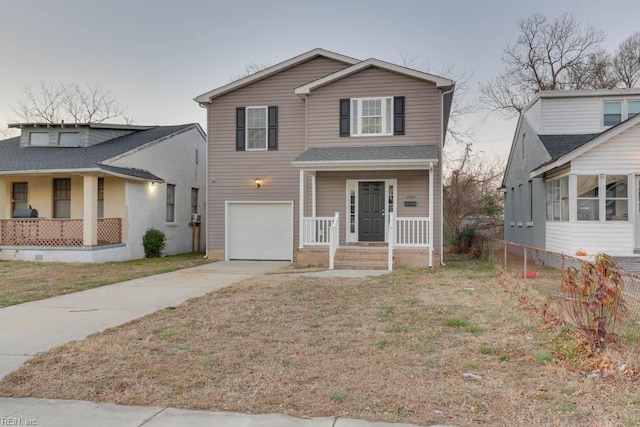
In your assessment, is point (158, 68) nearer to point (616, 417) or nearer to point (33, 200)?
point (33, 200)

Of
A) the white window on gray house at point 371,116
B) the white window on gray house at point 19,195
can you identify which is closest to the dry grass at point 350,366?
the white window on gray house at point 371,116

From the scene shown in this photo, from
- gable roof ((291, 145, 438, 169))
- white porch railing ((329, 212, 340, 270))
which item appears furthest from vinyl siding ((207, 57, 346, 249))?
white porch railing ((329, 212, 340, 270))

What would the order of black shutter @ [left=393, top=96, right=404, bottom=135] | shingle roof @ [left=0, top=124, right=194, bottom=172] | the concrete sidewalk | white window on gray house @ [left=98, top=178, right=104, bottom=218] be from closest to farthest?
the concrete sidewalk
black shutter @ [left=393, top=96, right=404, bottom=135]
shingle roof @ [left=0, top=124, right=194, bottom=172]
white window on gray house @ [left=98, top=178, right=104, bottom=218]

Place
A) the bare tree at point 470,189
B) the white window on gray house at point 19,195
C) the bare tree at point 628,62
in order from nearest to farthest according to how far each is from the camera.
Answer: the white window on gray house at point 19,195 → the bare tree at point 470,189 → the bare tree at point 628,62

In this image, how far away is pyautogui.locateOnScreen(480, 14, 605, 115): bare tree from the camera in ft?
96.5

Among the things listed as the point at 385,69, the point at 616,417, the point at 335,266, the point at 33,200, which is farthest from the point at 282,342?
the point at 33,200

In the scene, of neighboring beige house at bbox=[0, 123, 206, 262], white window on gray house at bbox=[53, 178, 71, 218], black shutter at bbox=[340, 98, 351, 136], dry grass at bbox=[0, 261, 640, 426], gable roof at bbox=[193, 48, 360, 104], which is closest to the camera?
dry grass at bbox=[0, 261, 640, 426]

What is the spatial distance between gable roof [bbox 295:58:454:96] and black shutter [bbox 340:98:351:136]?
0.81m

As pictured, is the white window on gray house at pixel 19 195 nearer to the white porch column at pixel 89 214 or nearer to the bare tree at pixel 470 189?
the white porch column at pixel 89 214

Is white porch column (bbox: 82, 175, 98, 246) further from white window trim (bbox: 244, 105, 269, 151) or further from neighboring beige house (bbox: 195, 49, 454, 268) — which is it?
white window trim (bbox: 244, 105, 269, 151)

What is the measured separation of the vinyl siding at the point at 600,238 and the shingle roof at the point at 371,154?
4.23m

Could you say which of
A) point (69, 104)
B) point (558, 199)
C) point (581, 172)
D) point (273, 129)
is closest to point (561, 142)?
point (558, 199)

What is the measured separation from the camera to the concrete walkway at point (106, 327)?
10.9ft

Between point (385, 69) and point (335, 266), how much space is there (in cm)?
643
